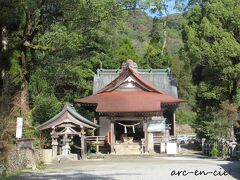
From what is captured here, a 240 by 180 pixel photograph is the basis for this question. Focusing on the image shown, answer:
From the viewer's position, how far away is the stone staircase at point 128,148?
31.0 m

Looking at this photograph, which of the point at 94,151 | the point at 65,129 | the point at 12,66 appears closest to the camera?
the point at 12,66

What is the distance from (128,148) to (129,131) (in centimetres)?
303

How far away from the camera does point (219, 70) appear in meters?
34.1

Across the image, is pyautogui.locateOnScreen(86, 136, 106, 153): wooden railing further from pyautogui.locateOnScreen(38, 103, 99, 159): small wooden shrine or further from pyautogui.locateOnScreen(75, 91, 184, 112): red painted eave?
pyautogui.locateOnScreen(38, 103, 99, 159): small wooden shrine

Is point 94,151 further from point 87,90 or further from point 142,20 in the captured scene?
point 142,20

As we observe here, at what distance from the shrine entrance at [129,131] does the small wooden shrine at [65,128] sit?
Result: 4344 mm

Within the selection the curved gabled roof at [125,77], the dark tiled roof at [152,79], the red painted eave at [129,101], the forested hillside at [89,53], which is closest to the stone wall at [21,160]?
the forested hillside at [89,53]

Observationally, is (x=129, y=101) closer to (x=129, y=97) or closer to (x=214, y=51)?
(x=129, y=97)

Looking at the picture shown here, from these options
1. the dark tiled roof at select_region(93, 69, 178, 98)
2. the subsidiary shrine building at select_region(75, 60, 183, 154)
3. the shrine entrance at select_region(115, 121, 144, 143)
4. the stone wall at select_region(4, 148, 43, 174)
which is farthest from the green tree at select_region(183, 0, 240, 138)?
the stone wall at select_region(4, 148, 43, 174)

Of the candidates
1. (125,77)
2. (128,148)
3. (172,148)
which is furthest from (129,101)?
(172,148)

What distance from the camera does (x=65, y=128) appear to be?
27969 mm

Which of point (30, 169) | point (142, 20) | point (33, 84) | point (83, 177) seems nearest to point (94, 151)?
point (33, 84)

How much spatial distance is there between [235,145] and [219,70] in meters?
9.64

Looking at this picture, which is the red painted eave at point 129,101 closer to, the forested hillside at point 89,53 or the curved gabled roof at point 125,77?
the curved gabled roof at point 125,77
